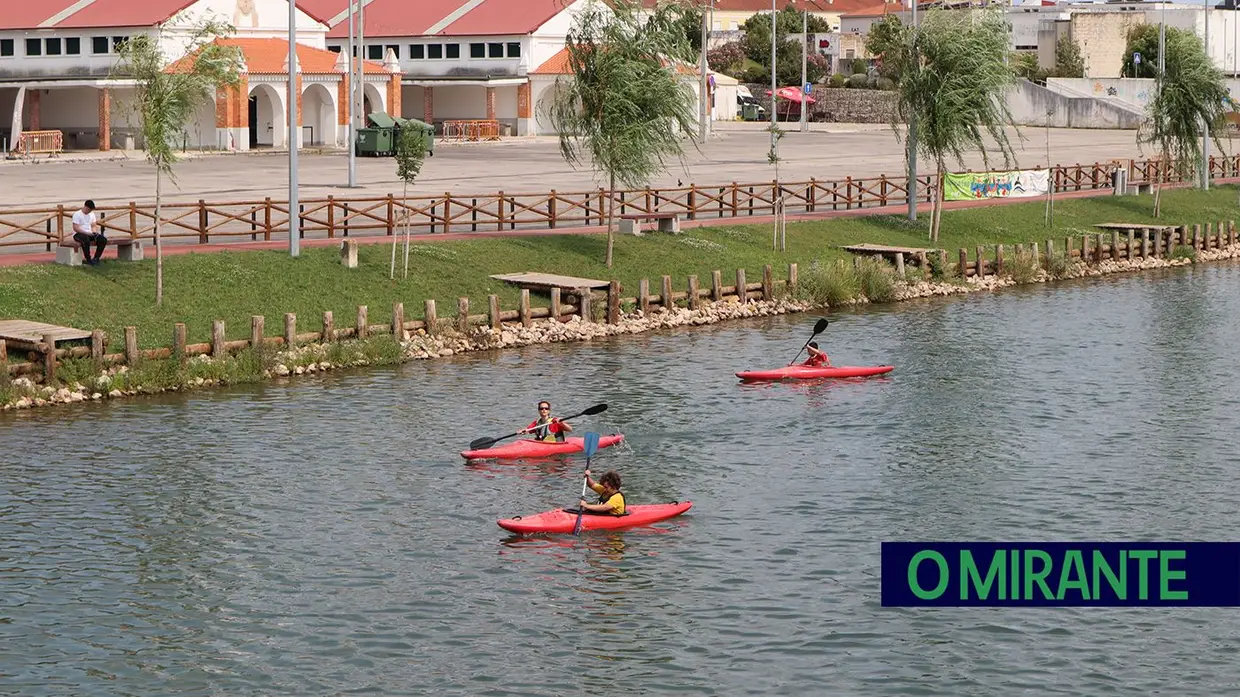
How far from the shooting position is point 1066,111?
4680 inches

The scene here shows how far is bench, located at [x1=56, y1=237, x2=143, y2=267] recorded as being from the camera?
42906 millimetres

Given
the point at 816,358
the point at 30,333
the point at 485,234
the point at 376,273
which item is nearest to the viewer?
the point at 30,333

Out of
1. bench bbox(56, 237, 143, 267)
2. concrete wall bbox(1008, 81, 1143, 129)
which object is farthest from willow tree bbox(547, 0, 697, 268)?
concrete wall bbox(1008, 81, 1143, 129)

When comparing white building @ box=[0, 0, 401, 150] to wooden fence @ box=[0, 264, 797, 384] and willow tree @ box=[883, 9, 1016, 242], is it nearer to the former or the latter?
willow tree @ box=[883, 9, 1016, 242]

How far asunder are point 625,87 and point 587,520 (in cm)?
2459

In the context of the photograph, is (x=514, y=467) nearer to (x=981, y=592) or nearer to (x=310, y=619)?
(x=310, y=619)

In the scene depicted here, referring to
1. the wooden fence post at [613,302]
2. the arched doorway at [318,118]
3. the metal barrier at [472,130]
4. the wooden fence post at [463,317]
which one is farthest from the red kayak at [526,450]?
the metal barrier at [472,130]

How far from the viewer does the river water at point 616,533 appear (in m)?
22.3

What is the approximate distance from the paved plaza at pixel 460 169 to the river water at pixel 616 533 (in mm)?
20103

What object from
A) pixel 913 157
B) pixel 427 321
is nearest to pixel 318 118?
pixel 913 157

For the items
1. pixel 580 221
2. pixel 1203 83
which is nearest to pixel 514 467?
pixel 580 221

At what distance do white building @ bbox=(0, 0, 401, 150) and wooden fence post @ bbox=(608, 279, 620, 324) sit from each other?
43.7 meters

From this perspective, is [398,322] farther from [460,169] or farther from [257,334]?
[460,169]

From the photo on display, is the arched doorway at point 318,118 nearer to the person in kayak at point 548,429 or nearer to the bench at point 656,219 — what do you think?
the bench at point 656,219
